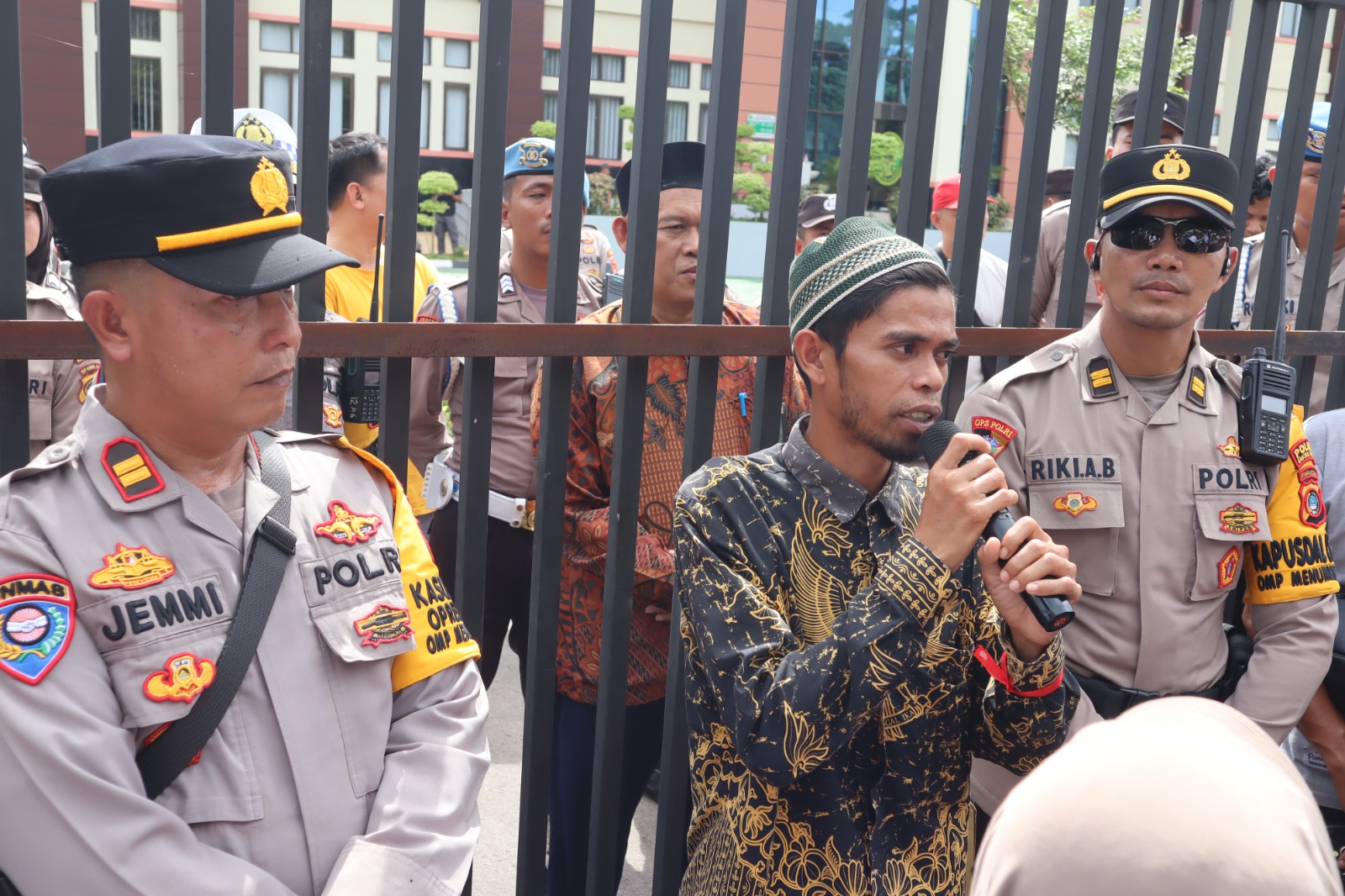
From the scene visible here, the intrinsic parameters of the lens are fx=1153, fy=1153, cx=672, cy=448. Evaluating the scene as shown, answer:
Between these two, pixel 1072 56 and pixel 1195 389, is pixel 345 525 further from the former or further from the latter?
pixel 1072 56

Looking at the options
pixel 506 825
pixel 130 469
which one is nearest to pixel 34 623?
pixel 130 469

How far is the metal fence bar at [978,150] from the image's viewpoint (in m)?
2.92

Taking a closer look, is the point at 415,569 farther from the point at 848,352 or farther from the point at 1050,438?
the point at 1050,438

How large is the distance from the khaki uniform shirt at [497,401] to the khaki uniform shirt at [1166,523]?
65.3 inches

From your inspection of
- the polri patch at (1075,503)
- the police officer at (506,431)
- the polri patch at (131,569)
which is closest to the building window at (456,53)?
the police officer at (506,431)

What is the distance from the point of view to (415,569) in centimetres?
203

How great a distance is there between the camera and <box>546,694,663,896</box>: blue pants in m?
3.02

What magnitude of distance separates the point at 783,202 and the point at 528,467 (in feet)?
4.63

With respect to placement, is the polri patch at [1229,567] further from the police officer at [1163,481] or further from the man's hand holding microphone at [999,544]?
the man's hand holding microphone at [999,544]

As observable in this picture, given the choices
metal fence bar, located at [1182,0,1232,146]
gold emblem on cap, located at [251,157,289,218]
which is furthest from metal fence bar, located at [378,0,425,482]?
metal fence bar, located at [1182,0,1232,146]

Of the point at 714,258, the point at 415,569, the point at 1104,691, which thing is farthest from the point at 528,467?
the point at 1104,691

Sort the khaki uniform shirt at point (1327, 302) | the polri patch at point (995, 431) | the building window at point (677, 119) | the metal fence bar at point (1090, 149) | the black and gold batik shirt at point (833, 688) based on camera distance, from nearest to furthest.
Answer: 1. the black and gold batik shirt at point (833, 688)
2. the polri patch at point (995, 431)
3. the metal fence bar at point (1090, 149)
4. the khaki uniform shirt at point (1327, 302)
5. the building window at point (677, 119)

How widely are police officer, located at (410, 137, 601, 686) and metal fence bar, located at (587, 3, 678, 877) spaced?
2.96ft

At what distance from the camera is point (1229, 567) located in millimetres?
2498
